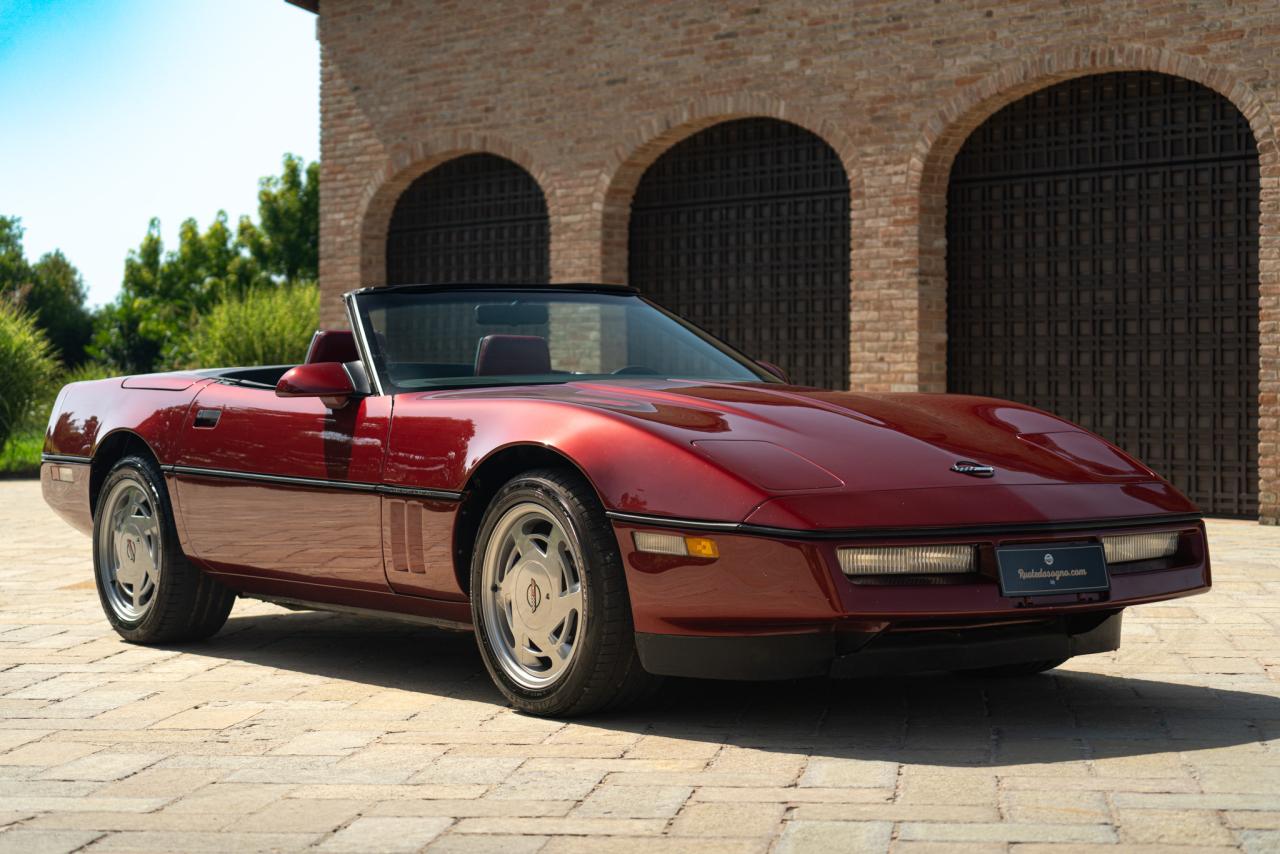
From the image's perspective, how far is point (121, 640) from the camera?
702cm

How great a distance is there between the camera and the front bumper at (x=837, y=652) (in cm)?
461

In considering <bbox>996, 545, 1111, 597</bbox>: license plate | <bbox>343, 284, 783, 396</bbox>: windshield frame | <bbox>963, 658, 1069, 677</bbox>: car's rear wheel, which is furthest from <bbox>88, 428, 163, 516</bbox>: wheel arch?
<bbox>996, 545, 1111, 597</bbox>: license plate

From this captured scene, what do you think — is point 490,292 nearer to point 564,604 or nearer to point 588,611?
point 564,604

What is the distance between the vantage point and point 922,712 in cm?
515

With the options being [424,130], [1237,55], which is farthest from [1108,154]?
[424,130]

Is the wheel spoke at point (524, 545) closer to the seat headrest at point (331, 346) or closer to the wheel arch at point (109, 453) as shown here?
the seat headrest at point (331, 346)

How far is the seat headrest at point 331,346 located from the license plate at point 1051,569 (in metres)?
2.96

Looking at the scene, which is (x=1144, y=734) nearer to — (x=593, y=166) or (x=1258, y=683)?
(x=1258, y=683)

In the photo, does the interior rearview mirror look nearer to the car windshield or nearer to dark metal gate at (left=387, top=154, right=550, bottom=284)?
the car windshield

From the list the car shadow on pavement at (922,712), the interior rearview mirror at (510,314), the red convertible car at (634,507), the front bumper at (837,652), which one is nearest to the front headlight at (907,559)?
the red convertible car at (634,507)

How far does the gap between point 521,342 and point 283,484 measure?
3.26 feet

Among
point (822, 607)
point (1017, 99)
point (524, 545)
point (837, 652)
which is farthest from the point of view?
point (1017, 99)

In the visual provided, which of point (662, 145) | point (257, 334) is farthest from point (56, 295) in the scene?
point (662, 145)

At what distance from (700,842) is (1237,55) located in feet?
37.1
